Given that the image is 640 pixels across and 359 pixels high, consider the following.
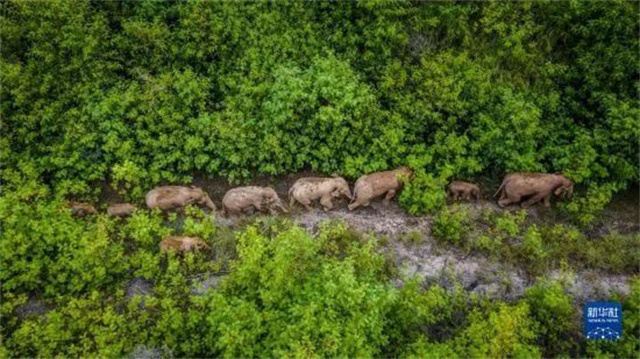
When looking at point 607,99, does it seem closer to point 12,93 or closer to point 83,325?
point 83,325

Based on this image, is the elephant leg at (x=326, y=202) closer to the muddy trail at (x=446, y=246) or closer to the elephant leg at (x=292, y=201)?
the muddy trail at (x=446, y=246)

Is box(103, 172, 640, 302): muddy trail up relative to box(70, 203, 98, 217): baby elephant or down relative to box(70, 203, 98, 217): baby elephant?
down

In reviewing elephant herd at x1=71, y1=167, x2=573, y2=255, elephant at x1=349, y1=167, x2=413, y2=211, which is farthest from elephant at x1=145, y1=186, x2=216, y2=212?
elephant at x1=349, y1=167, x2=413, y2=211

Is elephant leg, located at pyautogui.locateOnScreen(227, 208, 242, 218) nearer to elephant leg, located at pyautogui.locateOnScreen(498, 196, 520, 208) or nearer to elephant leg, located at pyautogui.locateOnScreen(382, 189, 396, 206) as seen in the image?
elephant leg, located at pyautogui.locateOnScreen(382, 189, 396, 206)

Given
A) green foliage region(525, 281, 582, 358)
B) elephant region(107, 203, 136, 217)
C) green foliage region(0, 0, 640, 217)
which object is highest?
green foliage region(0, 0, 640, 217)

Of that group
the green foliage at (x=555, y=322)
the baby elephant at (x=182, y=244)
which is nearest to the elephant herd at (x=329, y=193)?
the baby elephant at (x=182, y=244)

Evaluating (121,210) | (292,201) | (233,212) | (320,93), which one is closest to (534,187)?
(320,93)

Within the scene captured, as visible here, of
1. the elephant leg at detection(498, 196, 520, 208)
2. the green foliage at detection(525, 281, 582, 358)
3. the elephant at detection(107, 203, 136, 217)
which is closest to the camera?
the green foliage at detection(525, 281, 582, 358)

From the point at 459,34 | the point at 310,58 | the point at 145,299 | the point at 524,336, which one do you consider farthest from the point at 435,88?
the point at 145,299
